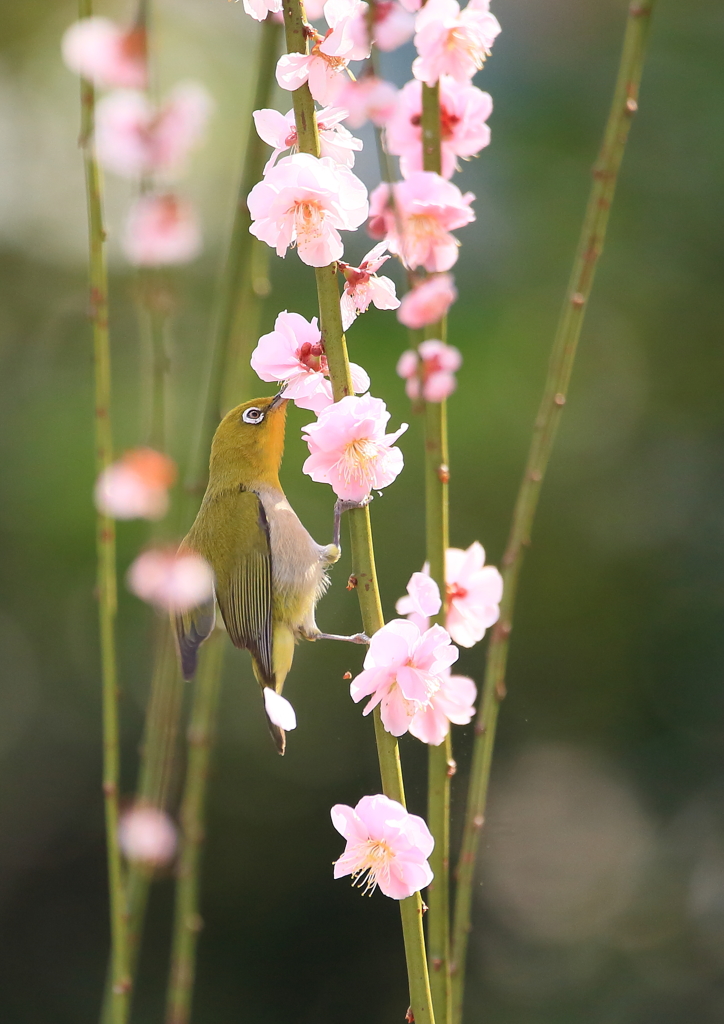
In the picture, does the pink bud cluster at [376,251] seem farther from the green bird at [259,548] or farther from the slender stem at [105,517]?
the green bird at [259,548]

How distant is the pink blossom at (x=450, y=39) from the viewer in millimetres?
610

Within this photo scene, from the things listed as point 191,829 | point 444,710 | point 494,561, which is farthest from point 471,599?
point 494,561

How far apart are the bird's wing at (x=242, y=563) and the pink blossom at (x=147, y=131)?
Result: 52cm

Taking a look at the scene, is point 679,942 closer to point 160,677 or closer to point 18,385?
point 160,677

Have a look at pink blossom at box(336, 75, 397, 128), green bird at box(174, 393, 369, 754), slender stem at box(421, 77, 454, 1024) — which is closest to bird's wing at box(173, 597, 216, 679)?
green bird at box(174, 393, 369, 754)

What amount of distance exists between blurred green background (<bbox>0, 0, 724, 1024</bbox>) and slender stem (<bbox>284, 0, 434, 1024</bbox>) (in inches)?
59.2

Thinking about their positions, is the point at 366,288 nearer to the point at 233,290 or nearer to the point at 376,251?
the point at 376,251

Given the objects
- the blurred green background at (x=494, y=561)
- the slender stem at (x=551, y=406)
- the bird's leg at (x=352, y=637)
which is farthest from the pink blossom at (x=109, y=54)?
the blurred green background at (x=494, y=561)

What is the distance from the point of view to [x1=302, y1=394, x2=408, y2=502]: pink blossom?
2.20 feet

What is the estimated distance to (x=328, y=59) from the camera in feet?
2.13

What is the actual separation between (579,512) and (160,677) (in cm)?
179

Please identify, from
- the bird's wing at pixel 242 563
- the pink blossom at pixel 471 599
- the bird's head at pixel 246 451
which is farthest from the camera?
the bird's head at pixel 246 451

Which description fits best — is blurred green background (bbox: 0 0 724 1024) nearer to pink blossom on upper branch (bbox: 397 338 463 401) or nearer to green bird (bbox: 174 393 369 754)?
green bird (bbox: 174 393 369 754)

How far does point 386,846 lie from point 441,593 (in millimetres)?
172
